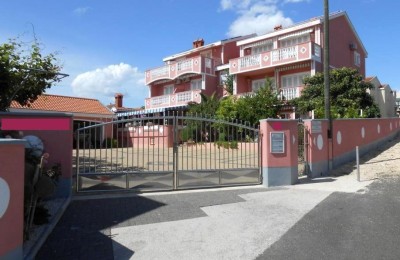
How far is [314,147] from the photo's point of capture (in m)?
12.1

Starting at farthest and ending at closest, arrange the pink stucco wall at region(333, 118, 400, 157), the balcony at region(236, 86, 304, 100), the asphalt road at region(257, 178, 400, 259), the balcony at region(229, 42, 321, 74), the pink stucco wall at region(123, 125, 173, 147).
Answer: the balcony at region(236, 86, 304, 100)
the balcony at region(229, 42, 321, 74)
the pink stucco wall at region(333, 118, 400, 157)
the pink stucco wall at region(123, 125, 173, 147)
the asphalt road at region(257, 178, 400, 259)

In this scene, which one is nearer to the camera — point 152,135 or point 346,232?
point 346,232

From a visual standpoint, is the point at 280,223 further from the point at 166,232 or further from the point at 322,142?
the point at 322,142

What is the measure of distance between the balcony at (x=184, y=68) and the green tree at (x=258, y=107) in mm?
10939

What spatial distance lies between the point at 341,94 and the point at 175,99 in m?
15.1

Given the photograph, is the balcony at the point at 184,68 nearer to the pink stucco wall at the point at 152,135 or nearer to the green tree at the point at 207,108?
the green tree at the point at 207,108

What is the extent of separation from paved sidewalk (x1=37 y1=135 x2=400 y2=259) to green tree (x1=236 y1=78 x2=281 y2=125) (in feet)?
37.5

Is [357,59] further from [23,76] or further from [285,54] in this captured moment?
[23,76]

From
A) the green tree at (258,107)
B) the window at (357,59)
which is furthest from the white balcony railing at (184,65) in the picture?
the window at (357,59)

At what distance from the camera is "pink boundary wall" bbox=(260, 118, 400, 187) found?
34.4 ft

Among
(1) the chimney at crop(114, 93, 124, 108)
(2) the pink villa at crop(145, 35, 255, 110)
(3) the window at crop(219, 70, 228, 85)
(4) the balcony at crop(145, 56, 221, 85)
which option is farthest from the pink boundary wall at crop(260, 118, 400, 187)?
(1) the chimney at crop(114, 93, 124, 108)

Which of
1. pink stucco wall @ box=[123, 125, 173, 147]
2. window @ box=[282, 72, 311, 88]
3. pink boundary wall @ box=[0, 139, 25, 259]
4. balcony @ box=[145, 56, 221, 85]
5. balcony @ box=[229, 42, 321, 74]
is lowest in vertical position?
pink boundary wall @ box=[0, 139, 25, 259]

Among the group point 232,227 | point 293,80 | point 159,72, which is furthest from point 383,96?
point 232,227

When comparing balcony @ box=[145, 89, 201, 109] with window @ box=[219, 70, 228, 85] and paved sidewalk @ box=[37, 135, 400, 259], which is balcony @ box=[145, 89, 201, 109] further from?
paved sidewalk @ box=[37, 135, 400, 259]
